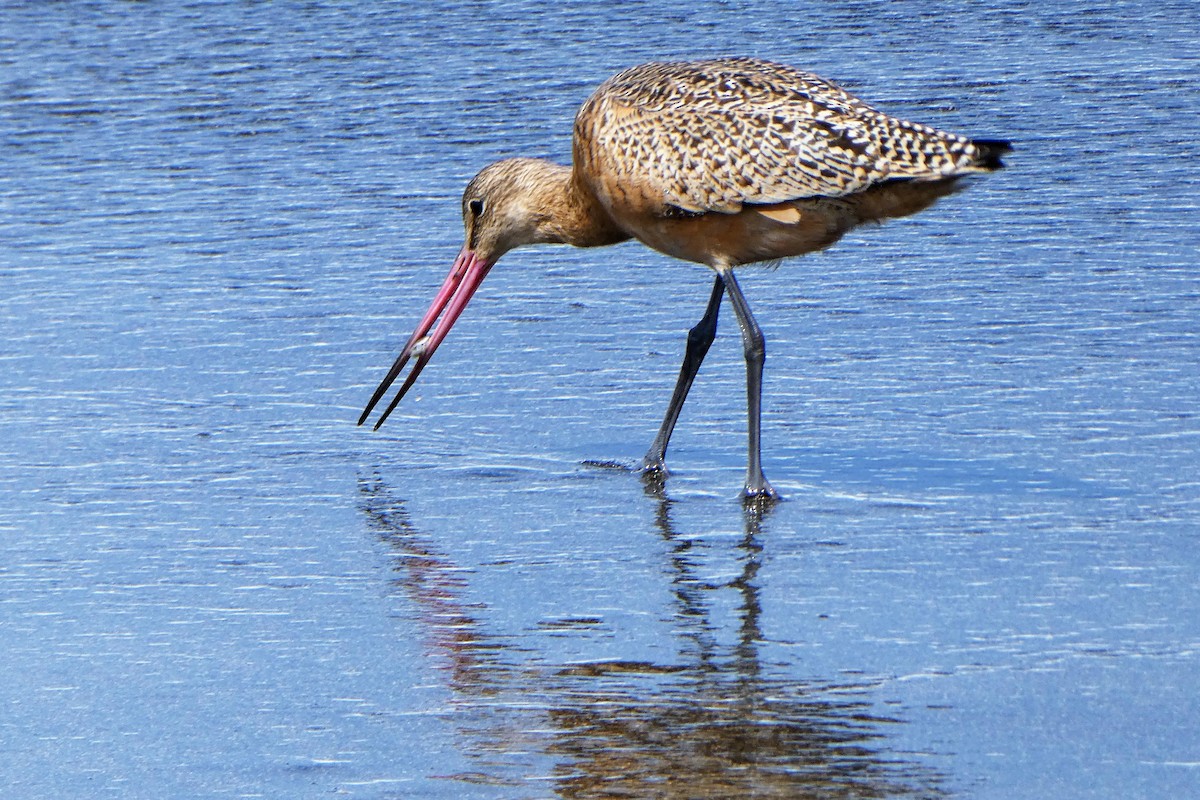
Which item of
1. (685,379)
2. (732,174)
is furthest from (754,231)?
(685,379)

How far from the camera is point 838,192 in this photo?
609 centimetres

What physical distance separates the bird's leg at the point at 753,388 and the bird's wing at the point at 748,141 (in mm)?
330

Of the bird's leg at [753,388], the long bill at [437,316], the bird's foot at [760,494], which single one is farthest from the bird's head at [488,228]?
the bird's foot at [760,494]

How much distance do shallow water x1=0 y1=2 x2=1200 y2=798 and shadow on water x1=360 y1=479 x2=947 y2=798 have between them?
0.5 inches

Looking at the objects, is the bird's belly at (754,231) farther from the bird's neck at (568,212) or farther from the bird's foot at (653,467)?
the bird's foot at (653,467)

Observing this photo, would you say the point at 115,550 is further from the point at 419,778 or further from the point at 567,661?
the point at 419,778

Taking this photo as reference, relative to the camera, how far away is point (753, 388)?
631cm

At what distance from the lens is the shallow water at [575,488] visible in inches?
169

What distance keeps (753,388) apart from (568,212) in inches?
36.1

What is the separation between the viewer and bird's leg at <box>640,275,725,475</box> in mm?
6367

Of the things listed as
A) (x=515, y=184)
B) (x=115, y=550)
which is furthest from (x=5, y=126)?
(x=115, y=550)

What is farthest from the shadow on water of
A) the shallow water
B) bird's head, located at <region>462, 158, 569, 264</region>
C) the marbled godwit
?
bird's head, located at <region>462, 158, 569, 264</region>

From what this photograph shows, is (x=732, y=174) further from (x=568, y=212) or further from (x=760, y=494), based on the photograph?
(x=760, y=494)

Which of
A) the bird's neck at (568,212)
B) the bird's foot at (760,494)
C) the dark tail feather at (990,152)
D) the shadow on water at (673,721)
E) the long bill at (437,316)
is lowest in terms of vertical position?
the bird's foot at (760,494)
